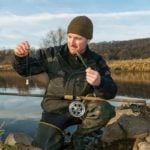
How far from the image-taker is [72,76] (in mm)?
6074

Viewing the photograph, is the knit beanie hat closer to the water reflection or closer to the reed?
the water reflection

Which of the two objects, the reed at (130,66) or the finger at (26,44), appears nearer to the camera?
the finger at (26,44)

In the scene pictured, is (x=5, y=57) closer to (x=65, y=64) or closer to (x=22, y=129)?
(x=22, y=129)

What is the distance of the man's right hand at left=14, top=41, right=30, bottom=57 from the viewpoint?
5320mm

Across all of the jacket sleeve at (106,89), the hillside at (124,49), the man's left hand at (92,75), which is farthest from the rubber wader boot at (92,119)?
the hillside at (124,49)

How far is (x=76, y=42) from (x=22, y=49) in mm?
836

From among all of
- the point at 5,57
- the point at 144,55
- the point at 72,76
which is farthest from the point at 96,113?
the point at 144,55

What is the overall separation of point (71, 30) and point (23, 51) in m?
0.79

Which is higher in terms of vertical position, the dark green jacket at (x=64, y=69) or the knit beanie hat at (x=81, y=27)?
the knit beanie hat at (x=81, y=27)

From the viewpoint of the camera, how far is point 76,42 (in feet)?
19.2

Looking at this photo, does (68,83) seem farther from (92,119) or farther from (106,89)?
(106,89)

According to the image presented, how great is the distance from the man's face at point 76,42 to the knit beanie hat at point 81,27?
0.18 feet

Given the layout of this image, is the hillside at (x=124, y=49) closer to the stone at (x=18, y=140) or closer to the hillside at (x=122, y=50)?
the hillside at (x=122, y=50)

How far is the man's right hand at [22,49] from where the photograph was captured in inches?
209
